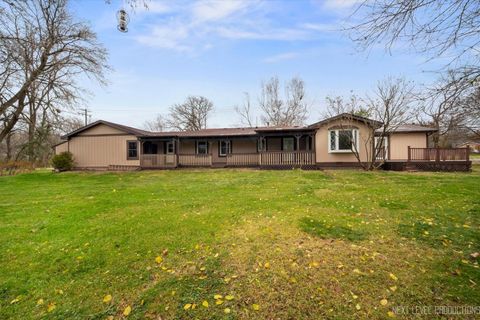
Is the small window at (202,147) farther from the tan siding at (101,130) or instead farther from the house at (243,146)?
the tan siding at (101,130)

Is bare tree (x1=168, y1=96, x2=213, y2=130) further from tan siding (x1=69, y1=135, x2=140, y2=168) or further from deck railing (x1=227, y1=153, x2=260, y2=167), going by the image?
deck railing (x1=227, y1=153, x2=260, y2=167)

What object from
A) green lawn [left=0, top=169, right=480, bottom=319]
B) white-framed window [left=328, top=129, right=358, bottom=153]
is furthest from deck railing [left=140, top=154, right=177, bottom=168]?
green lawn [left=0, top=169, right=480, bottom=319]

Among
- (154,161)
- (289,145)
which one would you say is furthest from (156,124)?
(289,145)

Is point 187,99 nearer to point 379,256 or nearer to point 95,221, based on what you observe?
point 95,221

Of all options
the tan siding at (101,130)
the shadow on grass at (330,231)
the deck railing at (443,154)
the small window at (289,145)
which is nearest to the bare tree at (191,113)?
the tan siding at (101,130)

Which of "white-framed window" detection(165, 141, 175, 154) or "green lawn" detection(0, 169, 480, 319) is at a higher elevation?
"white-framed window" detection(165, 141, 175, 154)

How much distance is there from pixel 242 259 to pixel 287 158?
1329 centimetres

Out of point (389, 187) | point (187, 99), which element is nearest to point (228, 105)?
point (187, 99)

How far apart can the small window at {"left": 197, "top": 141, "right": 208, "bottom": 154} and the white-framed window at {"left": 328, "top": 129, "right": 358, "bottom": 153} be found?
372 inches

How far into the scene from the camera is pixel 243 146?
19594 millimetres

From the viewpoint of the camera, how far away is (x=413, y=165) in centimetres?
1508

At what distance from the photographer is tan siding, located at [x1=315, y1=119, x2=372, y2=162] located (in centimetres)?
1567

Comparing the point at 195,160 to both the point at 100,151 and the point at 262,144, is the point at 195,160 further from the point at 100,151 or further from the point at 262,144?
the point at 100,151

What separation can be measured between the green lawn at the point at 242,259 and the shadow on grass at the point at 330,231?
0.04 m
